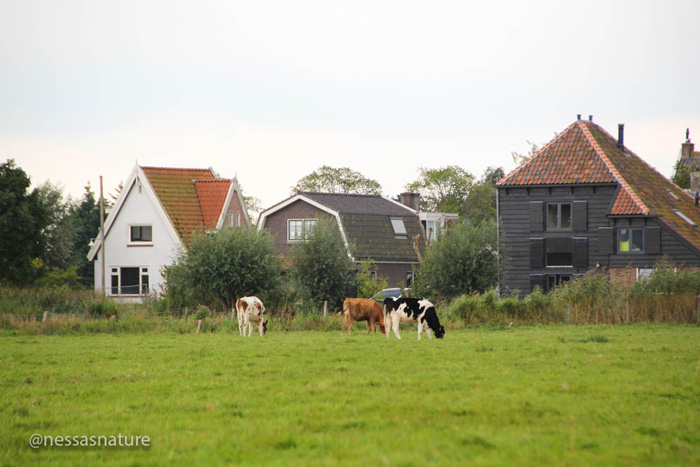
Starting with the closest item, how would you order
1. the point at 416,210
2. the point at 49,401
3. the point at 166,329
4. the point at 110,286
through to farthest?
the point at 49,401
the point at 166,329
the point at 110,286
the point at 416,210

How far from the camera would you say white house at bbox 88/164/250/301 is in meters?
53.0

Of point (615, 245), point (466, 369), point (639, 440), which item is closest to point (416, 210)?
point (615, 245)

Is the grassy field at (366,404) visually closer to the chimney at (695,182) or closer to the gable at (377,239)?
the gable at (377,239)

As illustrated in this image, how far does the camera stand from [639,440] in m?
8.91

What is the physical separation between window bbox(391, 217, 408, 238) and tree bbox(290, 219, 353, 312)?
17.5m

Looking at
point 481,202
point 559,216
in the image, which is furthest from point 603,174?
point 481,202

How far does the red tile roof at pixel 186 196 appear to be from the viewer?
174 feet

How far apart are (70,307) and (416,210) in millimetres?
39234

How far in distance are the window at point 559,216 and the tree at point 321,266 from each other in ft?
40.3

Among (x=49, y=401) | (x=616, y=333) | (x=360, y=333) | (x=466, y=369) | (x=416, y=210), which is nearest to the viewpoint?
(x=49, y=401)

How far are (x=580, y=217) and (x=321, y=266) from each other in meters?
14.7

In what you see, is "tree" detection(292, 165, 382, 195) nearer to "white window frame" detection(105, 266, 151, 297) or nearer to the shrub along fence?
"white window frame" detection(105, 266, 151, 297)

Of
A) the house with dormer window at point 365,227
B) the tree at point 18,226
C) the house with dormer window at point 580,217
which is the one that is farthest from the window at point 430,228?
the tree at point 18,226

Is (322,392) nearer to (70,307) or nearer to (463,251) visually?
(70,307)
